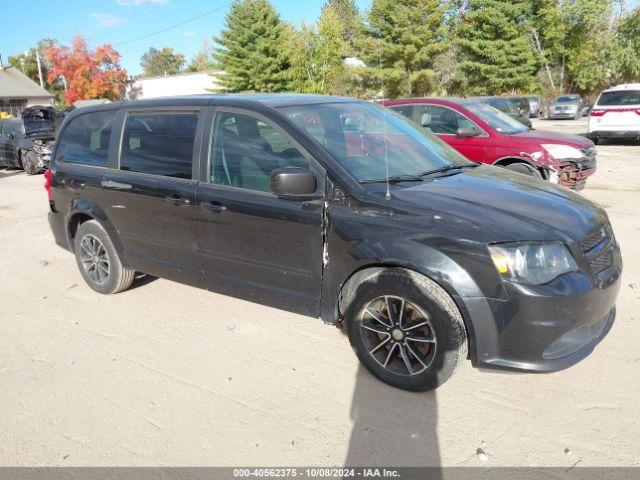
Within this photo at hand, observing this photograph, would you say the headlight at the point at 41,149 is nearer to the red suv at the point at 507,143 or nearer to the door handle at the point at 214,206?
the red suv at the point at 507,143

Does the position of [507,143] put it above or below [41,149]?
below

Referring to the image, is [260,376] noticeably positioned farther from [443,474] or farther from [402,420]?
[443,474]

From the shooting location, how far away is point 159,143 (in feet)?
13.9

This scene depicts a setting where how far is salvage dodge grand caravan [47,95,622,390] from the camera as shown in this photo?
2.83 meters

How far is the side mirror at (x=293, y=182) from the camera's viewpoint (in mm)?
3180

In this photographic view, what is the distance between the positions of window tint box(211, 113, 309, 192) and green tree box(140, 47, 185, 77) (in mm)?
118292

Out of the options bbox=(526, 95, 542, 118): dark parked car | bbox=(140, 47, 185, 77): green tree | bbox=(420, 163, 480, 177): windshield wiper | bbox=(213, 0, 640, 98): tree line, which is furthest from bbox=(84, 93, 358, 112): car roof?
bbox=(140, 47, 185, 77): green tree

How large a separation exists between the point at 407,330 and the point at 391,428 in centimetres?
57

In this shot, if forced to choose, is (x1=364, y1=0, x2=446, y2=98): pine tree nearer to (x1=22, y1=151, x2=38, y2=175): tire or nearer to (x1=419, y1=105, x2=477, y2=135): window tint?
(x1=22, y1=151, x2=38, y2=175): tire

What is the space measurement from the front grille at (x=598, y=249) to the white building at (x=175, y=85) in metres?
53.7

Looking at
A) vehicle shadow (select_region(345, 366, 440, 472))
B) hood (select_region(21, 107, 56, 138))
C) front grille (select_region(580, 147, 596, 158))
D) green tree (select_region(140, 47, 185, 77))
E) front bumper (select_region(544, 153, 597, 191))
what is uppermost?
green tree (select_region(140, 47, 185, 77))

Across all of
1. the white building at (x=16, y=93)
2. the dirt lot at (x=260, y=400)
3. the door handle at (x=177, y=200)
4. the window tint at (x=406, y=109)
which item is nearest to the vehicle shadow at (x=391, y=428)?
the dirt lot at (x=260, y=400)

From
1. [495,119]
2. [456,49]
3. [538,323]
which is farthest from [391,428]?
[456,49]

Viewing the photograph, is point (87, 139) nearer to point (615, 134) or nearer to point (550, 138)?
point (550, 138)
